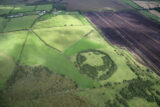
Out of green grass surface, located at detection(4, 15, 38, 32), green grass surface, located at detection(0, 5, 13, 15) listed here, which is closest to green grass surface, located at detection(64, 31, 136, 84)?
green grass surface, located at detection(4, 15, 38, 32)

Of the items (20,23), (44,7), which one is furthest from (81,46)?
(44,7)

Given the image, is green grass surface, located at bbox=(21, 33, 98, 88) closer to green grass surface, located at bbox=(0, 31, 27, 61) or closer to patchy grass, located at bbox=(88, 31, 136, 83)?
green grass surface, located at bbox=(0, 31, 27, 61)

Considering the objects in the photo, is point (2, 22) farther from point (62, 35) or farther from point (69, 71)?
point (69, 71)

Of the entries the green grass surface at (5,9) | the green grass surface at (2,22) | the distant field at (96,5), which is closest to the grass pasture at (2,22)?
the green grass surface at (2,22)

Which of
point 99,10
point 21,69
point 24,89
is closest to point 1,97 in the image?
point 24,89

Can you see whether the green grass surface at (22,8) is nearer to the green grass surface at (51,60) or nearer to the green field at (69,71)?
the green field at (69,71)

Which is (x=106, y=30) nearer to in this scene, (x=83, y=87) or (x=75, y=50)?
(x=75, y=50)
